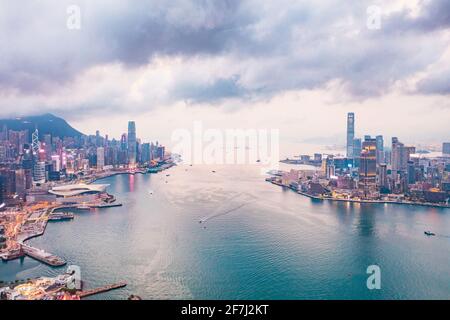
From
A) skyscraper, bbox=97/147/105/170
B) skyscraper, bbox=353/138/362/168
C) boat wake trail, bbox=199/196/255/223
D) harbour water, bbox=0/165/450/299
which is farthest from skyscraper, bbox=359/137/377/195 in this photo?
skyscraper, bbox=97/147/105/170

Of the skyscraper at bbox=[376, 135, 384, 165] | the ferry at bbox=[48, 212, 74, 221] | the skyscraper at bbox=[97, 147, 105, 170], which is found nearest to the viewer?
the ferry at bbox=[48, 212, 74, 221]

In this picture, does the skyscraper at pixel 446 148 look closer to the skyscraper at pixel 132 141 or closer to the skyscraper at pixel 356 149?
the skyscraper at pixel 356 149

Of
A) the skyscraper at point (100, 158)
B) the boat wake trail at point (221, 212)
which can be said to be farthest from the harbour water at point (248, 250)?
the skyscraper at point (100, 158)

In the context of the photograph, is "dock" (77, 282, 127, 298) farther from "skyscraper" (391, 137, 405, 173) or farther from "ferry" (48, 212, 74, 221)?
"skyscraper" (391, 137, 405, 173)

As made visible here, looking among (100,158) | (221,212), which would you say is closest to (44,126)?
(100,158)

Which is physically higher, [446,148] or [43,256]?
[446,148]

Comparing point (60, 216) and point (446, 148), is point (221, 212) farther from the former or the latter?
point (446, 148)

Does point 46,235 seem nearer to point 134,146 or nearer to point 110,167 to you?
point 110,167

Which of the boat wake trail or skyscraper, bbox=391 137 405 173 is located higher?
skyscraper, bbox=391 137 405 173
